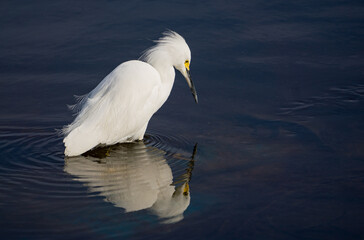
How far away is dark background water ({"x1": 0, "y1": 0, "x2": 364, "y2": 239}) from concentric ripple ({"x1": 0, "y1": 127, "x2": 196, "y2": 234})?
0.02m

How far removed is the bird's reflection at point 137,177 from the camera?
183 inches

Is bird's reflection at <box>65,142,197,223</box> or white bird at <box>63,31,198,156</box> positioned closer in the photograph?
bird's reflection at <box>65,142,197,223</box>

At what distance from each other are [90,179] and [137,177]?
1.40 ft

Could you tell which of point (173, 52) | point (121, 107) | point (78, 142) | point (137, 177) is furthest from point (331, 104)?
point (78, 142)

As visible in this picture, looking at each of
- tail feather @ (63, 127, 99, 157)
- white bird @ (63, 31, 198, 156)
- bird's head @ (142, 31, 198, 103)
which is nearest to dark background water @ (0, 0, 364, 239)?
tail feather @ (63, 127, 99, 157)

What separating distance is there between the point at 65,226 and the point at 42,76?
3617 millimetres

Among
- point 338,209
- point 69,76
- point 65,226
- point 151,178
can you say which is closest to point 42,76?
point 69,76

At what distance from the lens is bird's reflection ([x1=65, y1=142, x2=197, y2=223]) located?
466 cm

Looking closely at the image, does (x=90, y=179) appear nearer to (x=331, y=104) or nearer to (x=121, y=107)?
(x=121, y=107)

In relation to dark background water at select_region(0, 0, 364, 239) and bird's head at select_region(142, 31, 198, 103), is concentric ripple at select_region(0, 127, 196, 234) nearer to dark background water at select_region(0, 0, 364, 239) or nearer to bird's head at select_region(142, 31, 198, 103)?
dark background water at select_region(0, 0, 364, 239)

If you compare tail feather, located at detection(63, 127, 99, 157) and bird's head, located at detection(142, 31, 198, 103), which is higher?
bird's head, located at detection(142, 31, 198, 103)

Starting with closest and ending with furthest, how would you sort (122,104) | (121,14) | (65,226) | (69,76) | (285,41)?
(65,226) < (122,104) < (69,76) < (285,41) < (121,14)

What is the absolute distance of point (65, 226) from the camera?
168 inches

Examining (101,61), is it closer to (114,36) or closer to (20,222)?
(114,36)
